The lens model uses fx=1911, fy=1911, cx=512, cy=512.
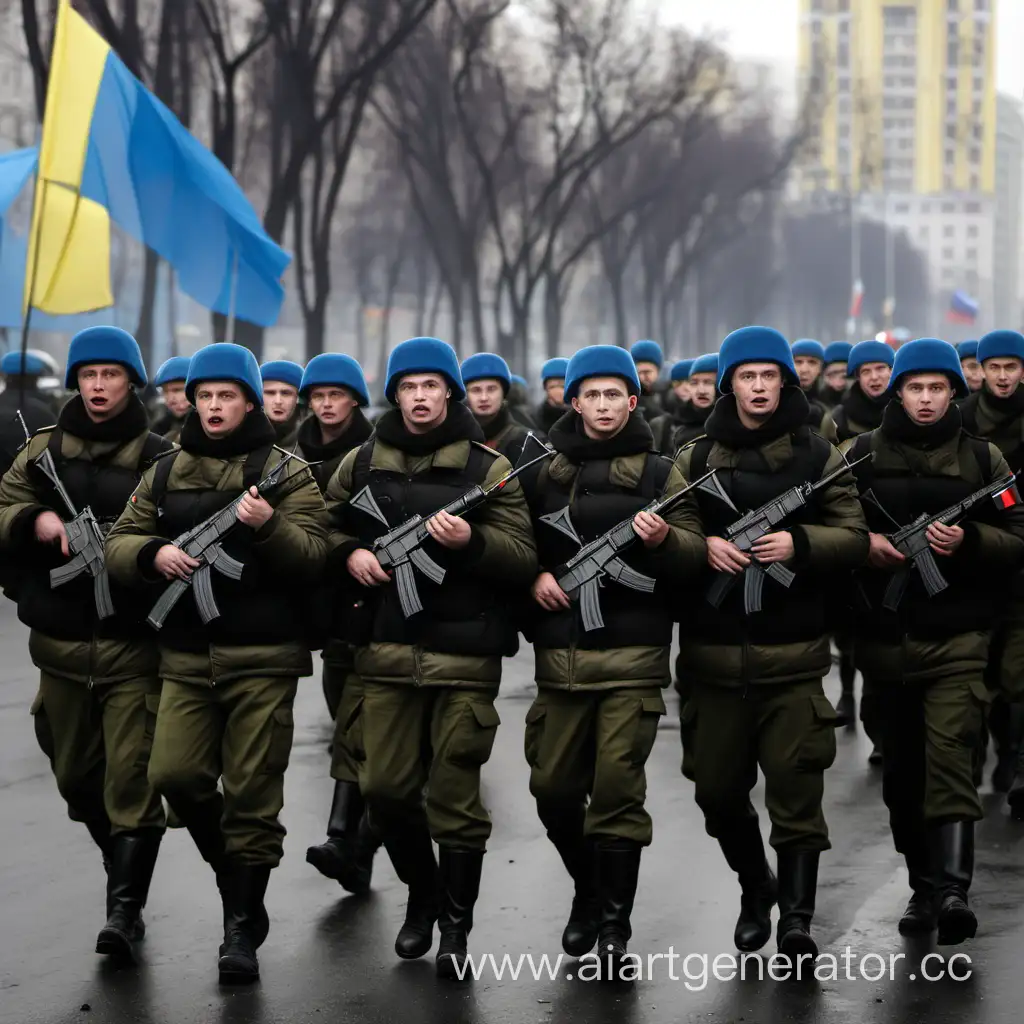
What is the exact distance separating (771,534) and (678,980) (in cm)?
144

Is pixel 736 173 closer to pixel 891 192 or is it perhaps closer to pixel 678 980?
pixel 678 980

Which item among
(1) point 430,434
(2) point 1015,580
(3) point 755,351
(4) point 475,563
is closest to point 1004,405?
(2) point 1015,580

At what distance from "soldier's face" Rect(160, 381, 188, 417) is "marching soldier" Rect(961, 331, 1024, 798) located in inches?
169

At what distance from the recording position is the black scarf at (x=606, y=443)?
636 cm

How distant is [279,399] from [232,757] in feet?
11.1

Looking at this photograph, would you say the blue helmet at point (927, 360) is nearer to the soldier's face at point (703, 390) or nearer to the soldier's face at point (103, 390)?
the soldier's face at point (103, 390)

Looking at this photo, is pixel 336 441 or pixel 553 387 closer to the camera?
pixel 336 441

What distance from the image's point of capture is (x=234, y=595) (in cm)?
623

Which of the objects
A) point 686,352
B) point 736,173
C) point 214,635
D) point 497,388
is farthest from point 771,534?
point 686,352

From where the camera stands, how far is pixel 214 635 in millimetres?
6195

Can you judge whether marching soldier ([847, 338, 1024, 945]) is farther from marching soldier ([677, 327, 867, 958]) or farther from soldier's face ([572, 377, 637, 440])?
soldier's face ([572, 377, 637, 440])

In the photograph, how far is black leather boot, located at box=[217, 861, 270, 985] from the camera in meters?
6.00

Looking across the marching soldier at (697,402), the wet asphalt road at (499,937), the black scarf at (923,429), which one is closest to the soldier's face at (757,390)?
the black scarf at (923,429)

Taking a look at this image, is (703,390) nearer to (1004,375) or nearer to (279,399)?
(1004,375)
